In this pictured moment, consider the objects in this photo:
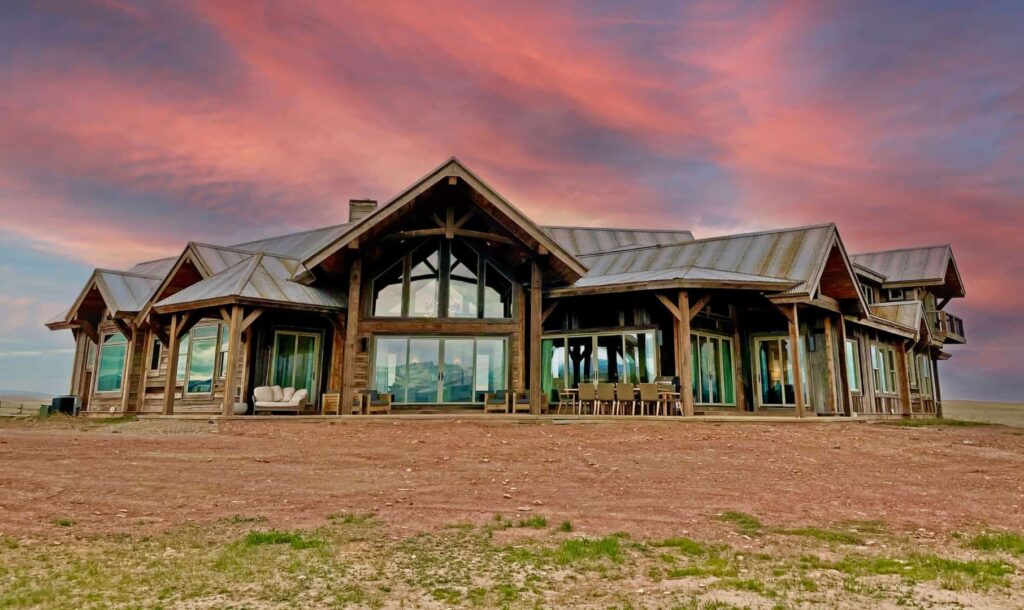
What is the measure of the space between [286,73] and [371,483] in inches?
492

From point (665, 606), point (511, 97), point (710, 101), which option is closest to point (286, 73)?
point (511, 97)

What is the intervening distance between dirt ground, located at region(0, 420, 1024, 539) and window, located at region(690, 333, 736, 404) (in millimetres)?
4467

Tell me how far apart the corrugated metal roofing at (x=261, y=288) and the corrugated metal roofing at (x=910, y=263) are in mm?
26526

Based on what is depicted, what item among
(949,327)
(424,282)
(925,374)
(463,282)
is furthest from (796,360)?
(949,327)

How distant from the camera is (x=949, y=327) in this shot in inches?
1289

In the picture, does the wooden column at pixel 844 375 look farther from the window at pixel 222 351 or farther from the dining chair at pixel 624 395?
the window at pixel 222 351

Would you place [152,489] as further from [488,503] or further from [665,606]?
[665,606]

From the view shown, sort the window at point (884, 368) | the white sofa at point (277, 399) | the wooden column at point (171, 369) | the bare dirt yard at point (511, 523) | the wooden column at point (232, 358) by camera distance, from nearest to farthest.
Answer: the bare dirt yard at point (511, 523)
the wooden column at point (232, 358)
the white sofa at point (277, 399)
the wooden column at point (171, 369)
the window at point (884, 368)

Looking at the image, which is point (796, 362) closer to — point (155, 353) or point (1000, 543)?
point (1000, 543)

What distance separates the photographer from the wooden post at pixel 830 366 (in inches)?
688

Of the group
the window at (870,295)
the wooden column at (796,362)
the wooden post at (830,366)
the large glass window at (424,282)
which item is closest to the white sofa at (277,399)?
the large glass window at (424,282)

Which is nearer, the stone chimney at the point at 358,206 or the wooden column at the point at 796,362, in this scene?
the wooden column at the point at 796,362

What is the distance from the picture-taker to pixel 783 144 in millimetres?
18562

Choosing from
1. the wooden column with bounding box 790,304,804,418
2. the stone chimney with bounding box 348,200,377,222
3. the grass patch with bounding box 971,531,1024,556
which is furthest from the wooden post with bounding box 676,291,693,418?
the stone chimney with bounding box 348,200,377,222
